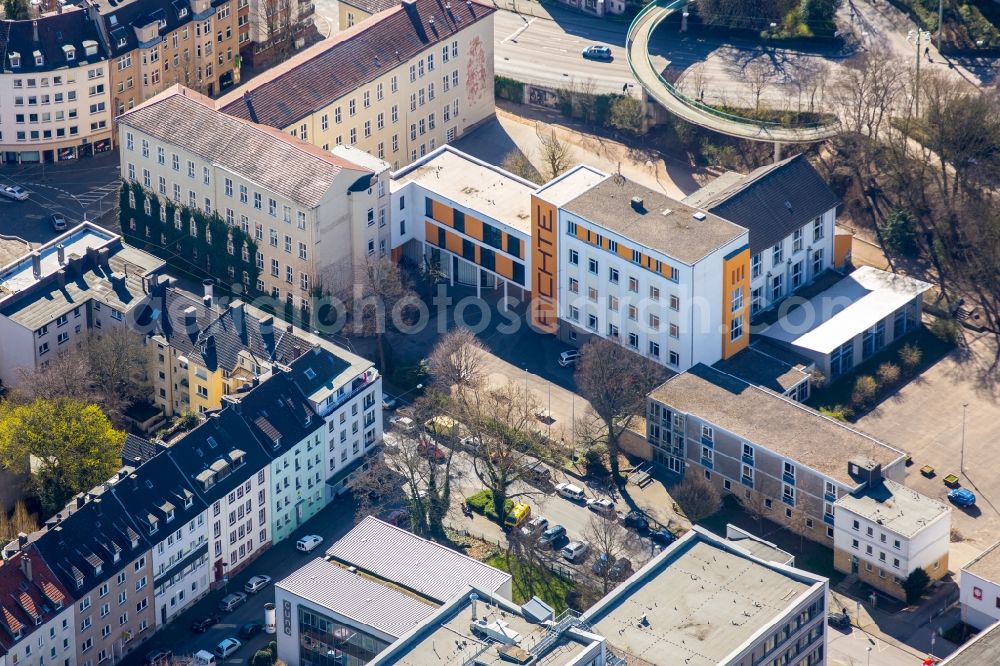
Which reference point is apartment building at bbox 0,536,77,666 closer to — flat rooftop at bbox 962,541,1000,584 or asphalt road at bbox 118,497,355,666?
asphalt road at bbox 118,497,355,666

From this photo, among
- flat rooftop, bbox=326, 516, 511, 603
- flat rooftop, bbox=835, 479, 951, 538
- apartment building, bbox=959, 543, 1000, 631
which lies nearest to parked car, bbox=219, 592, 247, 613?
flat rooftop, bbox=326, 516, 511, 603

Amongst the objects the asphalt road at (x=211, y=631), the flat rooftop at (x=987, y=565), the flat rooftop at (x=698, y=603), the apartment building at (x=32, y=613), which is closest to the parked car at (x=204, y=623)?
the asphalt road at (x=211, y=631)

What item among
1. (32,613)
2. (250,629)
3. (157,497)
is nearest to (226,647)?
(250,629)

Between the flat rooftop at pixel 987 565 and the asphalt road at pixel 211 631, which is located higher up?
the flat rooftop at pixel 987 565

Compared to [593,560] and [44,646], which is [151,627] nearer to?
[44,646]

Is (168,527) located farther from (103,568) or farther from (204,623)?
(204,623)

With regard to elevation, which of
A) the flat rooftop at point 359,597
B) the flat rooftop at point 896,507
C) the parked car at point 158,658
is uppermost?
the flat rooftop at point 359,597

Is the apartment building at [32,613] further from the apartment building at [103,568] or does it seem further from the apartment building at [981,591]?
the apartment building at [981,591]

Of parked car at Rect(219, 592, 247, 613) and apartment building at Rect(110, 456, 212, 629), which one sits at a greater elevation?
apartment building at Rect(110, 456, 212, 629)

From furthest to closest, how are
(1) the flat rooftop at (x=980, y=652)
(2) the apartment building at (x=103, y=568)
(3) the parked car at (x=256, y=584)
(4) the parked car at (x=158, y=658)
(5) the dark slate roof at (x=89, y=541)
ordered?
1. (3) the parked car at (x=256, y=584)
2. (4) the parked car at (x=158, y=658)
3. (2) the apartment building at (x=103, y=568)
4. (5) the dark slate roof at (x=89, y=541)
5. (1) the flat rooftop at (x=980, y=652)
